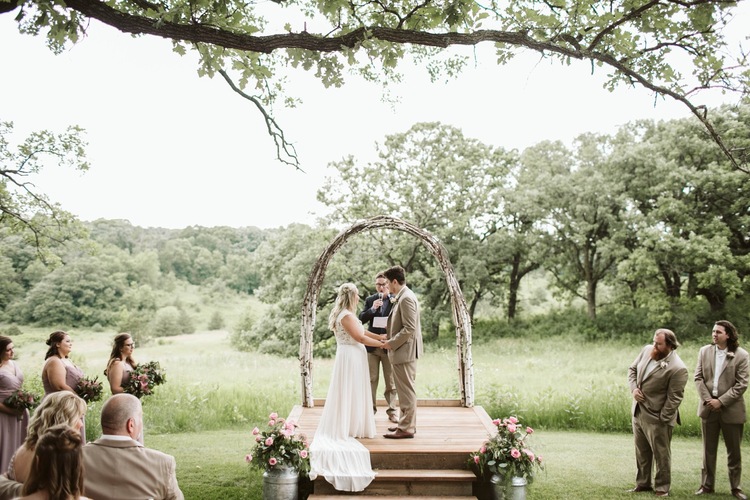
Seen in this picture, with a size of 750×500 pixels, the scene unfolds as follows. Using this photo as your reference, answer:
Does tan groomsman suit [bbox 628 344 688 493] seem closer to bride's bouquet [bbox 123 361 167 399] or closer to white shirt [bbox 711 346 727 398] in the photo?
white shirt [bbox 711 346 727 398]

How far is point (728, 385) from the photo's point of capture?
21.5 ft

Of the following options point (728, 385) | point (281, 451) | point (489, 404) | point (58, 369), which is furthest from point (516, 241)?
point (58, 369)

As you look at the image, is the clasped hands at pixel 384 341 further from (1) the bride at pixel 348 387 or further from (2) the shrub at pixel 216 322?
(2) the shrub at pixel 216 322

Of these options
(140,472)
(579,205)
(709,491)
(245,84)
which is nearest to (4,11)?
(245,84)

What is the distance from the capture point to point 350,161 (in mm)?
19969

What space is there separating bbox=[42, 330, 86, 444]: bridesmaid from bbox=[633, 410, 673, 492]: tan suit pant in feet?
19.4

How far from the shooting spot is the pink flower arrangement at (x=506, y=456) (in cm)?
583

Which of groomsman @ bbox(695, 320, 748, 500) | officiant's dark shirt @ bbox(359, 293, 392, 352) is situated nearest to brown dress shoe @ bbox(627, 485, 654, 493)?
groomsman @ bbox(695, 320, 748, 500)

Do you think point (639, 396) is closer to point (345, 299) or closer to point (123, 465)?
point (345, 299)

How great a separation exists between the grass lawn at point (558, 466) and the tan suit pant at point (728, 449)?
0.66ft

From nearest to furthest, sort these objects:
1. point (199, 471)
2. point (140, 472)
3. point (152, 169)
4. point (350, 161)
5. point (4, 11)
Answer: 1. point (140, 472)
2. point (4, 11)
3. point (199, 471)
4. point (350, 161)
5. point (152, 169)

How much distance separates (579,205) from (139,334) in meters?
17.0

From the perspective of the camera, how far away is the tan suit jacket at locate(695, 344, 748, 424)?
645 centimetres

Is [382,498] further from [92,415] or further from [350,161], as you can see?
[350,161]
